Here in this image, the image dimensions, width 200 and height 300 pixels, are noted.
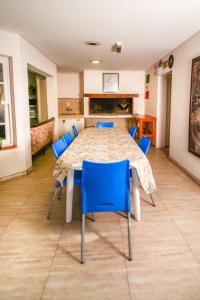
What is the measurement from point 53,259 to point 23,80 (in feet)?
10.2

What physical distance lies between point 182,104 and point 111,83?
3.85 m

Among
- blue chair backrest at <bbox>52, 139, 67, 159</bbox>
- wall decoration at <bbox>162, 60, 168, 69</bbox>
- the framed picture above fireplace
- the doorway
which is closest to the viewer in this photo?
blue chair backrest at <bbox>52, 139, 67, 159</bbox>

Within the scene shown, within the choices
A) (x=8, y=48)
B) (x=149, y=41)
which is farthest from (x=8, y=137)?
(x=149, y=41)

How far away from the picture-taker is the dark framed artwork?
3715 millimetres

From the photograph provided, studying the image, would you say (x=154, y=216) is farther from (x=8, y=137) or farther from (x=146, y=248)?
(x=8, y=137)

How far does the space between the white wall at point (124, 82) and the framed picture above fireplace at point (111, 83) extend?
10 centimetres

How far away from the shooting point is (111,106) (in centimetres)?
822

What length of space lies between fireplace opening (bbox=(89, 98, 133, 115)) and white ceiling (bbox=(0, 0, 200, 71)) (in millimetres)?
3167

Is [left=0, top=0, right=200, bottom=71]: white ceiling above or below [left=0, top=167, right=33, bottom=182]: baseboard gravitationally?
above

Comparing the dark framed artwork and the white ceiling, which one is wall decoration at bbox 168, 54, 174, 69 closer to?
the white ceiling

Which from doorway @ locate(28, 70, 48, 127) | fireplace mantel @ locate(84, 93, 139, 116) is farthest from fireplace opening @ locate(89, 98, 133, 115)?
doorway @ locate(28, 70, 48, 127)

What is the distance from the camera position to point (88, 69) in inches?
301

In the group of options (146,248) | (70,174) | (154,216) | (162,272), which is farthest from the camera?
(154,216)

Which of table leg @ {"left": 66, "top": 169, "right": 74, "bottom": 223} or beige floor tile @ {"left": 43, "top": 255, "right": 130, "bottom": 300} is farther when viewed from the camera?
table leg @ {"left": 66, "top": 169, "right": 74, "bottom": 223}
